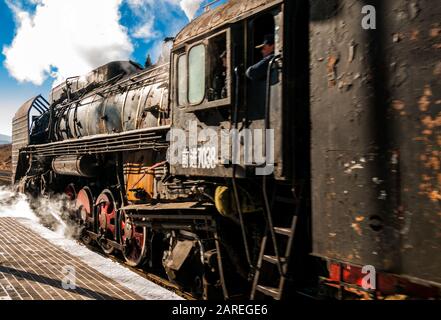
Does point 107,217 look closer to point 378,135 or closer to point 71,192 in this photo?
point 71,192

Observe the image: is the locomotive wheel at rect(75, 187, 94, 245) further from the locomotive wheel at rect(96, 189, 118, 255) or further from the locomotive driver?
the locomotive driver

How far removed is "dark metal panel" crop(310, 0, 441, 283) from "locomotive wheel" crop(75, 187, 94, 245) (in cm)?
655

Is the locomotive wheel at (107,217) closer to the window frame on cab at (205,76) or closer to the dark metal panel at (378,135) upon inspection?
the window frame on cab at (205,76)

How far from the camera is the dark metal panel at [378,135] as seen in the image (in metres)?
2.19

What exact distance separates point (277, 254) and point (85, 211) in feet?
20.9

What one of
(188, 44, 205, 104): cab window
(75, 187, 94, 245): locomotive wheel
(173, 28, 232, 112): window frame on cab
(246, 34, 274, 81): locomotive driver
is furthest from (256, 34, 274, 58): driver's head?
(75, 187, 94, 245): locomotive wheel

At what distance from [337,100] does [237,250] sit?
225cm

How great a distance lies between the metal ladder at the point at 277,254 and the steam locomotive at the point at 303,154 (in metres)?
0.01

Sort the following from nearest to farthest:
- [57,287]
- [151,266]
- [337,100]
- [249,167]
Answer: [337,100], [249,167], [57,287], [151,266]

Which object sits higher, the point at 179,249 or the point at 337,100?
the point at 337,100
